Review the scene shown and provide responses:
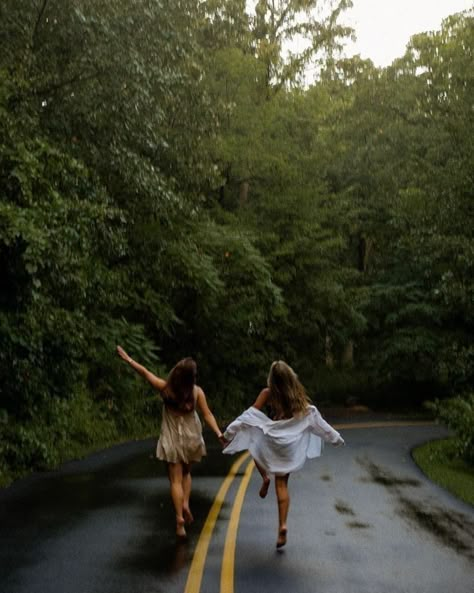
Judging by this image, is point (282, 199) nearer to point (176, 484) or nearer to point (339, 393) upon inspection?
point (339, 393)

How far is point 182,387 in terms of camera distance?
9.14m


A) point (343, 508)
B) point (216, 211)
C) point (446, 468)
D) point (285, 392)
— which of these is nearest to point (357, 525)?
point (343, 508)

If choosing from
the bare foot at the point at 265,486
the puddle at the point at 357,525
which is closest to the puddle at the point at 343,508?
the puddle at the point at 357,525

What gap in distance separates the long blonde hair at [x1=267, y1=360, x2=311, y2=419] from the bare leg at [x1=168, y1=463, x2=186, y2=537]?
4.05 ft

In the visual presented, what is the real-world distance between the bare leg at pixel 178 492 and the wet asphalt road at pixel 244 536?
0.16m

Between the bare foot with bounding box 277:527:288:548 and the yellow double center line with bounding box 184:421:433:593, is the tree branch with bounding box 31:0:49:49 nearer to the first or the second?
the yellow double center line with bounding box 184:421:433:593

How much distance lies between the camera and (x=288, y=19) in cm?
3825

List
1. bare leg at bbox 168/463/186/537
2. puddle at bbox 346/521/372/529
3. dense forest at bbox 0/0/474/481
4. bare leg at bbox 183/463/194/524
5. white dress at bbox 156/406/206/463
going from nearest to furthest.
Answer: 1. bare leg at bbox 168/463/186/537
2. white dress at bbox 156/406/206/463
3. bare leg at bbox 183/463/194/524
4. puddle at bbox 346/521/372/529
5. dense forest at bbox 0/0/474/481

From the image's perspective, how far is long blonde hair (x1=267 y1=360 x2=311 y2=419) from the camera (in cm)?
884

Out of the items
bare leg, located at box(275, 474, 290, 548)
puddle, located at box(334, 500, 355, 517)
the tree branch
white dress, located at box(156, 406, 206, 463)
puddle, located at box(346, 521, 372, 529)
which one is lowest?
puddle, located at box(334, 500, 355, 517)

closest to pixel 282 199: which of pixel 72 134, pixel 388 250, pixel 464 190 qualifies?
pixel 464 190

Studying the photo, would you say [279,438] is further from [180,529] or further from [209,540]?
[180,529]

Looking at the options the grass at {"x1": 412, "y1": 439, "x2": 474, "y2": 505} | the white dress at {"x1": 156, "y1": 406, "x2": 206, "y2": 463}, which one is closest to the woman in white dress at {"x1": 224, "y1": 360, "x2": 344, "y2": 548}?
the white dress at {"x1": 156, "y1": 406, "x2": 206, "y2": 463}

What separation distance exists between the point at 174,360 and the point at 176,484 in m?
22.8
